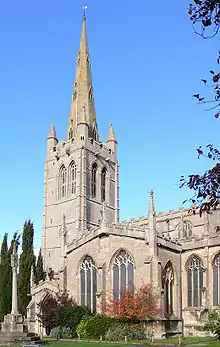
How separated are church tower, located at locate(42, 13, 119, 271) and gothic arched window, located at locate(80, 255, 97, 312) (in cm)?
2787

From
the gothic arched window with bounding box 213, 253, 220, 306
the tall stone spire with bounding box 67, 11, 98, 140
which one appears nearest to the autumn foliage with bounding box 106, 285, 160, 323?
the gothic arched window with bounding box 213, 253, 220, 306

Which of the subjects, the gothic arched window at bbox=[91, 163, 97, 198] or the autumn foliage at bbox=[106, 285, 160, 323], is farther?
the gothic arched window at bbox=[91, 163, 97, 198]

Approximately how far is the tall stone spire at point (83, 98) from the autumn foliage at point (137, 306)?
150 ft

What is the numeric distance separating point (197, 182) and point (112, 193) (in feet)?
242

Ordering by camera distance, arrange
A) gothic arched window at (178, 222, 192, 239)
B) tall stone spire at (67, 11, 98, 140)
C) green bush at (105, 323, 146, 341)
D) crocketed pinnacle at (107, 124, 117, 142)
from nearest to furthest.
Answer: green bush at (105, 323, 146, 341) < gothic arched window at (178, 222, 192, 239) < tall stone spire at (67, 11, 98, 140) < crocketed pinnacle at (107, 124, 117, 142)

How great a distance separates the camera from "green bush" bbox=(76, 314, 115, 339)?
3603 centimetres

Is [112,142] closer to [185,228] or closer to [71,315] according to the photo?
[185,228]

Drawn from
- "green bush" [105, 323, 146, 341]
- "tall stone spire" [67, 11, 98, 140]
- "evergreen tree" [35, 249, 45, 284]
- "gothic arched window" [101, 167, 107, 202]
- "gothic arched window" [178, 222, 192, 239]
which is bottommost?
"green bush" [105, 323, 146, 341]

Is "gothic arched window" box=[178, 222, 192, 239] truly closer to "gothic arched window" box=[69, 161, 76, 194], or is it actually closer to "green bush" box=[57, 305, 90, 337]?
"green bush" box=[57, 305, 90, 337]

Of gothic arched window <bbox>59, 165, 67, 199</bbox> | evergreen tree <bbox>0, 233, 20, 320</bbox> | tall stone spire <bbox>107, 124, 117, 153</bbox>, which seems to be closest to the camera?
evergreen tree <bbox>0, 233, 20, 320</bbox>

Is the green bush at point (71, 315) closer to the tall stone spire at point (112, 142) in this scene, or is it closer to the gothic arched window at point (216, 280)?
the gothic arched window at point (216, 280)

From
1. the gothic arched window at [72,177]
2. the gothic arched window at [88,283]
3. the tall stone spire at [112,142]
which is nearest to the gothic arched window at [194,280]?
the gothic arched window at [88,283]

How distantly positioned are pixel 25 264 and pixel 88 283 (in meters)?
18.6

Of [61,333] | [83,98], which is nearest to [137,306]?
[61,333]
